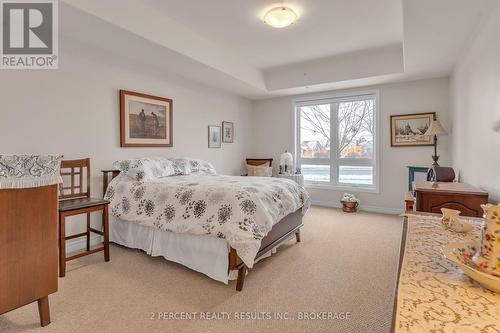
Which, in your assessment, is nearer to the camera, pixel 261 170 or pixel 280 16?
pixel 280 16

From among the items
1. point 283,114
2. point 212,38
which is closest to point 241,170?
point 283,114

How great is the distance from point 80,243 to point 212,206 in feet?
6.08

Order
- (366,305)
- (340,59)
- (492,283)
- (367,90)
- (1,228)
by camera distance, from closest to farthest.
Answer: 1. (492,283)
2. (1,228)
3. (366,305)
4. (340,59)
5. (367,90)

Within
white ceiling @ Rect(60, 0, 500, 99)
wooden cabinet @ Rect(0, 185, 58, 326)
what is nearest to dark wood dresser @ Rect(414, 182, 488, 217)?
white ceiling @ Rect(60, 0, 500, 99)

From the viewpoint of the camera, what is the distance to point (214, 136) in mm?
4910

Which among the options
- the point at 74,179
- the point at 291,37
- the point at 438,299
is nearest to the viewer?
the point at 438,299

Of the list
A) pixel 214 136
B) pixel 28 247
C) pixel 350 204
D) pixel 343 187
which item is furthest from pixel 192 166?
pixel 343 187

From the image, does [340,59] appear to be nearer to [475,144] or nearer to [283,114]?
[283,114]

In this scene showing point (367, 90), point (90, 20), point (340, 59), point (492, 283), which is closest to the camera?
point (492, 283)

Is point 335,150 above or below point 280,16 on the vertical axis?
below

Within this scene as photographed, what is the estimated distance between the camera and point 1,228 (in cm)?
145

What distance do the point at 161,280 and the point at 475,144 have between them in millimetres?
3325

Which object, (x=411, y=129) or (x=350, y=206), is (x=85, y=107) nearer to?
(x=350, y=206)

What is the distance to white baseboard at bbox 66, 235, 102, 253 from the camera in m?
2.94
